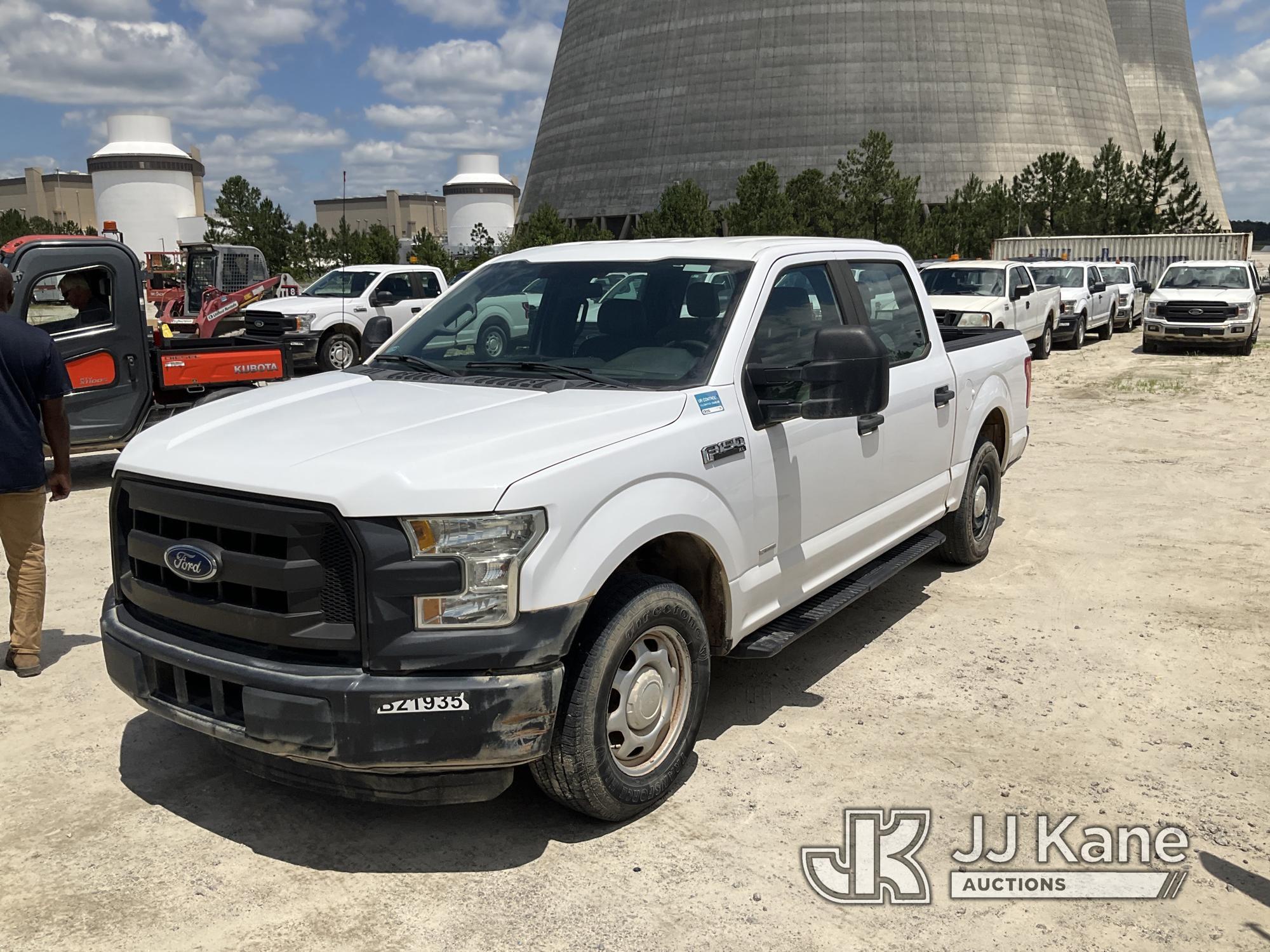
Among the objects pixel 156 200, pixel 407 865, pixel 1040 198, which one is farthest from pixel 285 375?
pixel 156 200

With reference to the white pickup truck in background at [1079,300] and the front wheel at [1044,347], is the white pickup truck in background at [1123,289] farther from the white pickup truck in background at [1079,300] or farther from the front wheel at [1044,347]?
the front wheel at [1044,347]

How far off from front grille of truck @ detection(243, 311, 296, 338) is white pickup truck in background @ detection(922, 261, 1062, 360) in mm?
11390

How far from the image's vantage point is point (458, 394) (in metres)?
4.37

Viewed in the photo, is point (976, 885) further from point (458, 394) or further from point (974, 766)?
point (458, 394)

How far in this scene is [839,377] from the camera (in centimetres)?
423

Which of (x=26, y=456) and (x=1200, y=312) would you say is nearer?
(x=26, y=456)

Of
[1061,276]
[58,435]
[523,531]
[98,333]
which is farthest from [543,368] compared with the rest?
[1061,276]

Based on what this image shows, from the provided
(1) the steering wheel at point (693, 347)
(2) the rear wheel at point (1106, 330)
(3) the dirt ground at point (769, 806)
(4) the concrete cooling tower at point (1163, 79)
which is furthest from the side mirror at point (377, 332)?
(4) the concrete cooling tower at point (1163, 79)

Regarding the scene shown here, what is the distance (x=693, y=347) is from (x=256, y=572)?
2019mm

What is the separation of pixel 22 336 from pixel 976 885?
4786 millimetres

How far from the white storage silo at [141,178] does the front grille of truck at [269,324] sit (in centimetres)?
8133

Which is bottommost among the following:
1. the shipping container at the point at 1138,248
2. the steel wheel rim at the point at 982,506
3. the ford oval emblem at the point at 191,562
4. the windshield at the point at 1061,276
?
the steel wheel rim at the point at 982,506

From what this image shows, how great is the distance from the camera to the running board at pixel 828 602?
4.61m

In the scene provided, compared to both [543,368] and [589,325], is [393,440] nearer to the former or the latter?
[543,368]
